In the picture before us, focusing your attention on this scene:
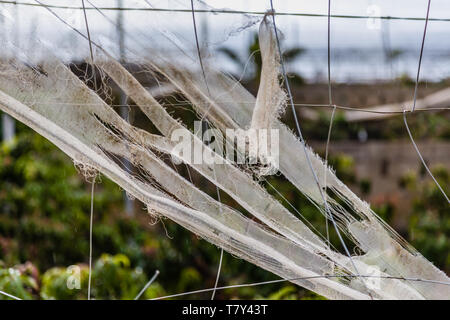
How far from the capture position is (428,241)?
5293 millimetres

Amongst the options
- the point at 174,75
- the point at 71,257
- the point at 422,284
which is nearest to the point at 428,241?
the point at 71,257

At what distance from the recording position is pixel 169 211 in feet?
5.49

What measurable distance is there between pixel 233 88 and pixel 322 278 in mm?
630

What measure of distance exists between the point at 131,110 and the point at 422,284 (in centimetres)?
103

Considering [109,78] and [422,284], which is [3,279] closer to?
[109,78]
